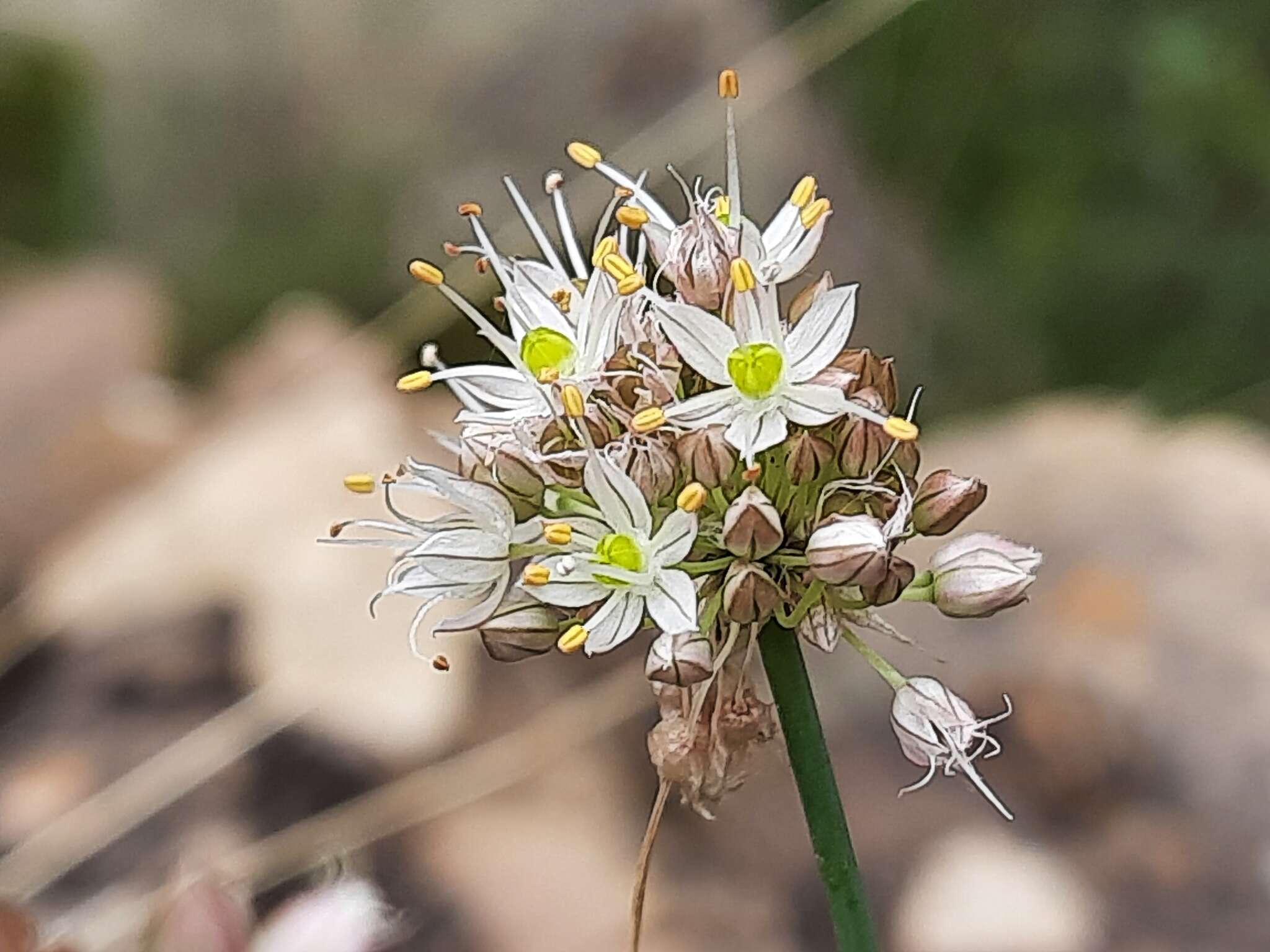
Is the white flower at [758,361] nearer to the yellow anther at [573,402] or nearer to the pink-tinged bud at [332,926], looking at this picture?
the yellow anther at [573,402]

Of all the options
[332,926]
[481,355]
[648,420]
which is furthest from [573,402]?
[481,355]

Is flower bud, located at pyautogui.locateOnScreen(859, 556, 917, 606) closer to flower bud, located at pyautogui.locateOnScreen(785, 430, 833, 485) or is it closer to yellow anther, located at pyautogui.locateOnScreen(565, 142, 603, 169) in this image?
flower bud, located at pyautogui.locateOnScreen(785, 430, 833, 485)

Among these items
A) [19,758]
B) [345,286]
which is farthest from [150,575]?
[345,286]

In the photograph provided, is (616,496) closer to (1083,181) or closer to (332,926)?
(332,926)

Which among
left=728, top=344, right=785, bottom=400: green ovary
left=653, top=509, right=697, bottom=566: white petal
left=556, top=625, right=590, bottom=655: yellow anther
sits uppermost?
left=728, top=344, right=785, bottom=400: green ovary

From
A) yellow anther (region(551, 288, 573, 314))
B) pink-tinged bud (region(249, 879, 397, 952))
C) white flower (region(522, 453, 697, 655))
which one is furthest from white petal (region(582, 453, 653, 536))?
pink-tinged bud (region(249, 879, 397, 952))

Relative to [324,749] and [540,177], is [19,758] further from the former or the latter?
[540,177]

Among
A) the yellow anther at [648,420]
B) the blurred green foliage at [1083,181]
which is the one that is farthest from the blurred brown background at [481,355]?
the yellow anther at [648,420]
